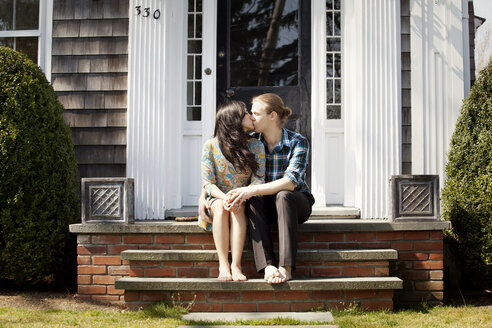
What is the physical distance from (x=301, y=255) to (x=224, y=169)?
72cm

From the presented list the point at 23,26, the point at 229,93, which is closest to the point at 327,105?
the point at 229,93

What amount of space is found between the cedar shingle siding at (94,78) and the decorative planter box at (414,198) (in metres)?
2.14

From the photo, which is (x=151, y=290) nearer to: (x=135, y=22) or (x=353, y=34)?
(x=135, y=22)

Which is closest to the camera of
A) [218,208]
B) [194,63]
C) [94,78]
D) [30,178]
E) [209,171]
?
[218,208]

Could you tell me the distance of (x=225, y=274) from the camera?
2.82 m

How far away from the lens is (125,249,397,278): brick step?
294 centimetres

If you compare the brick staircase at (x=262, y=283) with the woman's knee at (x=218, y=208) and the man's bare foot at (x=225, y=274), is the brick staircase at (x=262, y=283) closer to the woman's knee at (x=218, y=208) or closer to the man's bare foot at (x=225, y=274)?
the man's bare foot at (x=225, y=274)

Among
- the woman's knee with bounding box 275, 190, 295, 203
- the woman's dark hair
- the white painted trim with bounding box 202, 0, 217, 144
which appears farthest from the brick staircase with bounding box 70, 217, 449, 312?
the white painted trim with bounding box 202, 0, 217, 144

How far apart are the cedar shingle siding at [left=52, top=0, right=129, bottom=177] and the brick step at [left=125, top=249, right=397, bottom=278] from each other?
114cm

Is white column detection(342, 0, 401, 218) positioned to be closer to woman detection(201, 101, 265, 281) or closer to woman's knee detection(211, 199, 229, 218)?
woman detection(201, 101, 265, 281)

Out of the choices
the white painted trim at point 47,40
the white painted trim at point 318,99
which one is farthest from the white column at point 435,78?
the white painted trim at point 47,40

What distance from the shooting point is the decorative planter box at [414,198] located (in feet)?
10.3

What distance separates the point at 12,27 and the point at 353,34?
3004 millimetres

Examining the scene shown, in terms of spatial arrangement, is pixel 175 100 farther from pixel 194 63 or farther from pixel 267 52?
pixel 267 52
